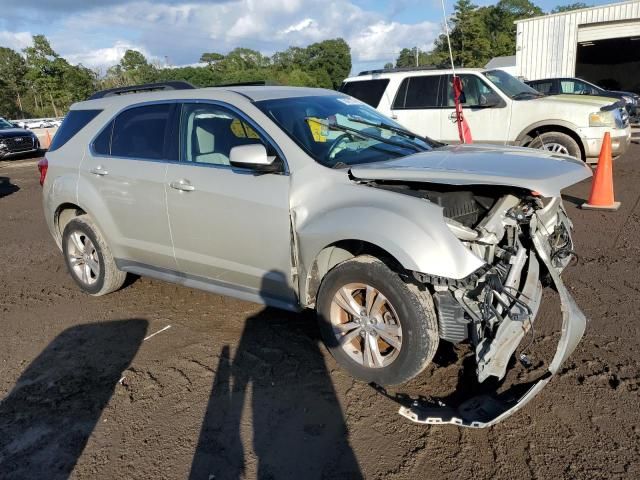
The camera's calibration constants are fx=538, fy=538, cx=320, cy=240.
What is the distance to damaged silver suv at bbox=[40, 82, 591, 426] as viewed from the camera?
3.06m

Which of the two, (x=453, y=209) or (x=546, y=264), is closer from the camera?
(x=546, y=264)

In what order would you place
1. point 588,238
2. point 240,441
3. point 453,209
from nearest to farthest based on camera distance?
point 240,441 → point 453,209 → point 588,238

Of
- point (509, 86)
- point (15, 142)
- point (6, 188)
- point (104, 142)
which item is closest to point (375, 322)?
point (104, 142)

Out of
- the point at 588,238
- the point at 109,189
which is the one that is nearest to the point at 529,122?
the point at 588,238

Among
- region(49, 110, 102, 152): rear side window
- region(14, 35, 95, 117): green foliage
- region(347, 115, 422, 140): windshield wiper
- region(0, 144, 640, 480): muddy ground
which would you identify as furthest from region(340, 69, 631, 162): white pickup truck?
region(14, 35, 95, 117): green foliage

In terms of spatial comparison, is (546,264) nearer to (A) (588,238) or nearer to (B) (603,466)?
(B) (603,466)

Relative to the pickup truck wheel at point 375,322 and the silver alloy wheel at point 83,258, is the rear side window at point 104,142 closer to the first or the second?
the silver alloy wheel at point 83,258

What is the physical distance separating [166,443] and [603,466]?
2290mm

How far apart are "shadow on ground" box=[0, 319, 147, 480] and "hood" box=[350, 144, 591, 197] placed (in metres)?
2.24

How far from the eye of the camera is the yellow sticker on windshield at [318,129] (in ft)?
12.9

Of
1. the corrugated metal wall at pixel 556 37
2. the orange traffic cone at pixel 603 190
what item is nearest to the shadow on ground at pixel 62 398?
the orange traffic cone at pixel 603 190

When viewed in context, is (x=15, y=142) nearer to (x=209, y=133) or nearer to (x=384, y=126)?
(x=209, y=133)

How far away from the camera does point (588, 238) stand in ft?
20.2

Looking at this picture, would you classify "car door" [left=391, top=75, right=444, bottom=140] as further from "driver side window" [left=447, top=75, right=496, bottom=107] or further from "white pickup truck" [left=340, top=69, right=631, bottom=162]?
"driver side window" [left=447, top=75, right=496, bottom=107]
